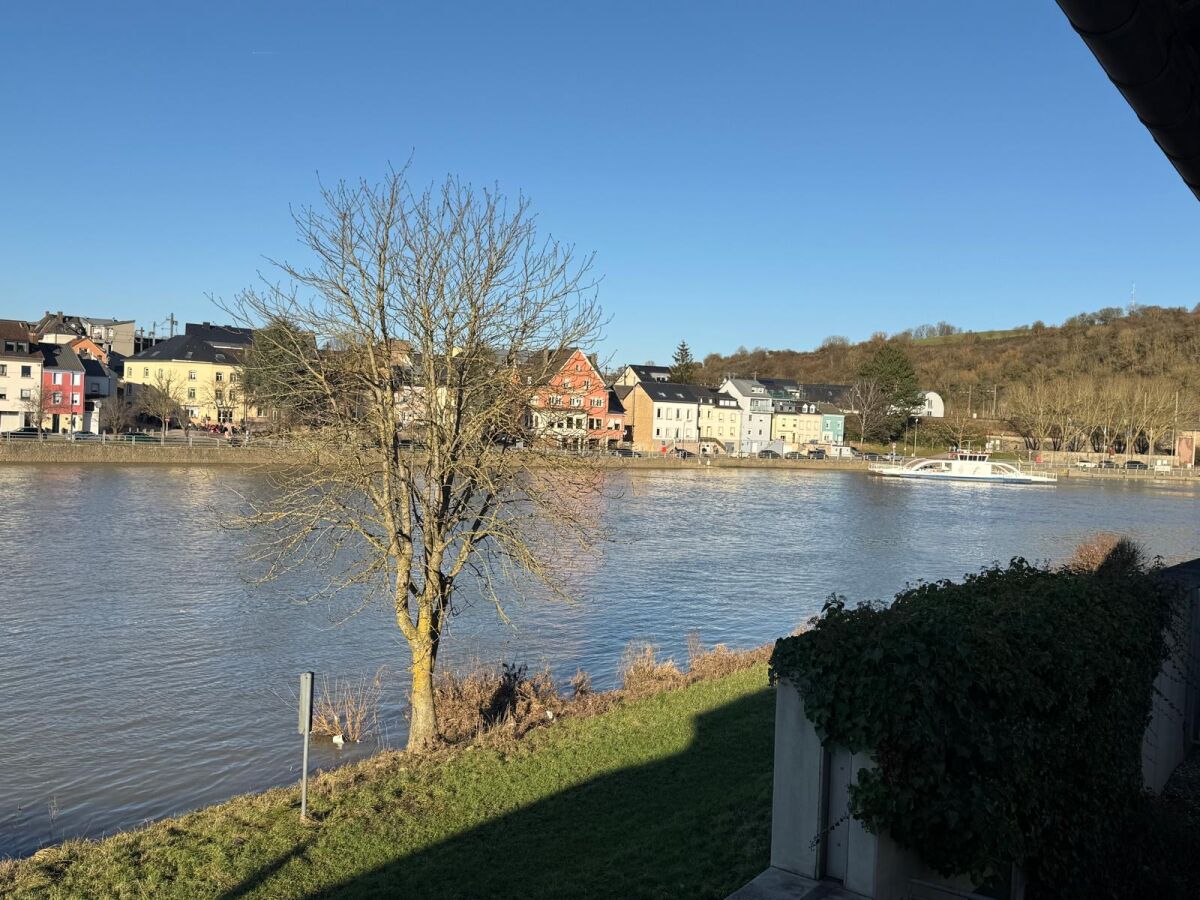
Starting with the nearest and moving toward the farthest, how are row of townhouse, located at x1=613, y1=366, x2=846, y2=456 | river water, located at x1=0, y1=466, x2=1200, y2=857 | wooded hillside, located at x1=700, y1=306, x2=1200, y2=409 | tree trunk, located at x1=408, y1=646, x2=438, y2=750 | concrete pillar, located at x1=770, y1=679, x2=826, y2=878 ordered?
concrete pillar, located at x1=770, y1=679, x2=826, y2=878
tree trunk, located at x1=408, y1=646, x2=438, y2=750
river water, located at x1=0, y1=466, x2=1200, y2=857
row of townhouse, located at x1=613, y1=366, x2=846, y2=456
wooded hillside, located at x1=700, y1=306, x2=1200, y2=409

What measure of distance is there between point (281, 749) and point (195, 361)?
74.8 meters

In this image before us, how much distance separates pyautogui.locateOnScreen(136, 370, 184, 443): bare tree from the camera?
6850 centimetres

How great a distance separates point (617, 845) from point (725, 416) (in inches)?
3659

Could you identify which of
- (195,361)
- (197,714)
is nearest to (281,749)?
(197,714)

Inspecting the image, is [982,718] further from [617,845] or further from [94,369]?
[94,369]

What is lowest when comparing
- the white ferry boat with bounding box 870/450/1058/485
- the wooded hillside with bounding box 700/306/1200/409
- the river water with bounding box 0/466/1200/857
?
the river water with bounding box 0/466/1200/857

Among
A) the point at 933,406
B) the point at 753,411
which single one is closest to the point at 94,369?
the point at 753,411

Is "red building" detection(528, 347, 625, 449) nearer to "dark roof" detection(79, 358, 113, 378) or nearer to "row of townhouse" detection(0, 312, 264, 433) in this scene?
"row of townhouse" detection(0, 312, 264, 433)

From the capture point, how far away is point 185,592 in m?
21.8

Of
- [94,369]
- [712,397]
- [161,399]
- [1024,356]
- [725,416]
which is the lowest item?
[161,399]

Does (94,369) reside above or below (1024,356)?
below

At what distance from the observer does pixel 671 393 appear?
310 ft

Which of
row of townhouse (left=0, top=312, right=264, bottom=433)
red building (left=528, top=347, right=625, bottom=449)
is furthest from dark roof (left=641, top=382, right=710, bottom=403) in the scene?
red building (left=528, top=347, right=625, bottom=449)

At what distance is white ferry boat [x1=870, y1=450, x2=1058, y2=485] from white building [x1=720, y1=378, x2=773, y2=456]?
17.7 m
